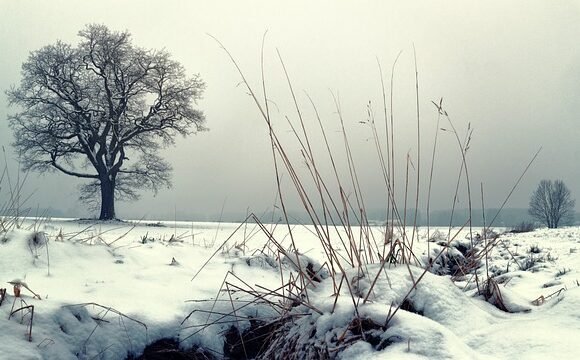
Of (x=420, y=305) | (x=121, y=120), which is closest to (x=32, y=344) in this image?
(x=420, y=305)

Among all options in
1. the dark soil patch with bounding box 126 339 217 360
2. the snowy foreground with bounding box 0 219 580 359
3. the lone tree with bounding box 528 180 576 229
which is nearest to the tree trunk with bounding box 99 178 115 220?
the snowy foreground with bounding box 0 219 580 359

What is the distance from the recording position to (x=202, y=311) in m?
1.91

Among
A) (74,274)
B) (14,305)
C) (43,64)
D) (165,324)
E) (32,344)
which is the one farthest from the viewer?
(43,64)

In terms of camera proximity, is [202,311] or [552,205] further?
[552,205]

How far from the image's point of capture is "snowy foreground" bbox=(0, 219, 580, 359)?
4.08 feet

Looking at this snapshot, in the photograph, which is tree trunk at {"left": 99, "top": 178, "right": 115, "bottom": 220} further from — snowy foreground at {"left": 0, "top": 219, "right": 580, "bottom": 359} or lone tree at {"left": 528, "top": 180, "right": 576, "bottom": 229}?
lone tree at {"left": 528, "top": 180, "right": 576, "bottom": 229}

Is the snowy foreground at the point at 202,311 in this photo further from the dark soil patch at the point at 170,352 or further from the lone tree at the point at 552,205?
the lone tree at the point at 552,205

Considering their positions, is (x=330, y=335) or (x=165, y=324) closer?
(x=330, y=335)

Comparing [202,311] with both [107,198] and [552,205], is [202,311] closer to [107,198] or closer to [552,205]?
[107,198]

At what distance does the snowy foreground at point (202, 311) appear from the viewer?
1.24 meters

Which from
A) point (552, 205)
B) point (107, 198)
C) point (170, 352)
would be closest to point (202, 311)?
point (170, 352)

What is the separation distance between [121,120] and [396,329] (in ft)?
67.5

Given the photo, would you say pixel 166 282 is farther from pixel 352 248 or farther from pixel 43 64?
pixel 43 64

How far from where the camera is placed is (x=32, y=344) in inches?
62.0
